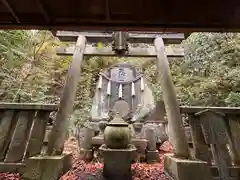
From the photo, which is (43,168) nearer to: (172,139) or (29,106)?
(29,106)

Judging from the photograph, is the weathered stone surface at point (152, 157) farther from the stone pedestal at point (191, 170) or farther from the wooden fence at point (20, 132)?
the wooden fence at point (20, 132)

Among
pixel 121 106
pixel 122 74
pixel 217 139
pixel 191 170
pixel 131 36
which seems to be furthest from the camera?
pixel 122 74

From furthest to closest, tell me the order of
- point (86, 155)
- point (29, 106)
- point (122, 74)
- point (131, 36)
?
point (122, 74)
point (86, 155)
point (131, 36)
point (29, 106)

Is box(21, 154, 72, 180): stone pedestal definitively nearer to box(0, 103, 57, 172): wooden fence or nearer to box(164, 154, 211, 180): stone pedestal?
box(0, 103, 57, 172): wooden fence

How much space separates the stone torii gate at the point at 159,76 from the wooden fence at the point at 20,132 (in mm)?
299

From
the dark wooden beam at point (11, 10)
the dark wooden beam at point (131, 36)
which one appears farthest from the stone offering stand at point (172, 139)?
the dark wooden beam at point (131, 36)

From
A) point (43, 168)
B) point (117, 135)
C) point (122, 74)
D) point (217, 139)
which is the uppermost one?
point (122, 74)

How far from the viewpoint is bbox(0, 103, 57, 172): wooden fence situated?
3371 mm

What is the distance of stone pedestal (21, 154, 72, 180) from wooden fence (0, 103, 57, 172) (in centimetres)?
48

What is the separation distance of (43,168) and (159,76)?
3020 mm

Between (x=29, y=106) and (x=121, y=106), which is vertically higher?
(x=121, y=106)

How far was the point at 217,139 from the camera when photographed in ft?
10.9

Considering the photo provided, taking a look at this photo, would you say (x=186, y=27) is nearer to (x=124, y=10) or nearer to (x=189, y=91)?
(x=124, y=10)

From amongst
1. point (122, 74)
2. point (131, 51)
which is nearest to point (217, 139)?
point (131, 51)
